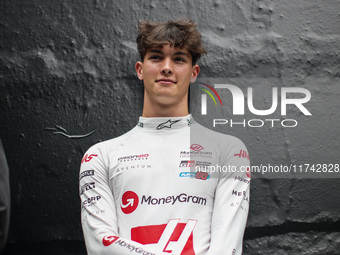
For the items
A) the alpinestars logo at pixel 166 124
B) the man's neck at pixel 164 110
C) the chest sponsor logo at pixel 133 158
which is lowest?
the chest sponsor logo at pixel 133 158

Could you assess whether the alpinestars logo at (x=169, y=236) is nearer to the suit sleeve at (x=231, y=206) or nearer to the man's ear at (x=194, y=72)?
the suit sleeve at (x=231, y=206)

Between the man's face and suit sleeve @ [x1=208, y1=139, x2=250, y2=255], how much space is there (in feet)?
0.93

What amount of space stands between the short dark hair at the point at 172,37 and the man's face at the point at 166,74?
0.06 ft

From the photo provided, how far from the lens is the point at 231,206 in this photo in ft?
4.89

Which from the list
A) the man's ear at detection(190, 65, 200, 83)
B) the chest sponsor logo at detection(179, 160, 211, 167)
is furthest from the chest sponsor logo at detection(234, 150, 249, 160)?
the man's ear at detection(190, 65, 200, 83)

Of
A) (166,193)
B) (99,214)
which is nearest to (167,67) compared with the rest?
(166,193)

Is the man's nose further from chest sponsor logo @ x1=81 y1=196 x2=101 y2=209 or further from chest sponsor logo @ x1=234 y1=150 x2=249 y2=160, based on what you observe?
chest sponsor logo @ x1=81 y1=196 x2=101 y2=209

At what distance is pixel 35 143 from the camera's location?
6.40 feet

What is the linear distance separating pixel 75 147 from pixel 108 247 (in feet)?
2.03

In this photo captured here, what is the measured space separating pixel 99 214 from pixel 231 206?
1.39 ft

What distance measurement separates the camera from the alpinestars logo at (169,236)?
148cm

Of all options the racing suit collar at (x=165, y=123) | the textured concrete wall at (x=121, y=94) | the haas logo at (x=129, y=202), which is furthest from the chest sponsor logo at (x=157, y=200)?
the textured concrete wall at (x=121, y=94)

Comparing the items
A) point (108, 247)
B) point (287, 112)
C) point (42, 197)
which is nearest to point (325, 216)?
point (287, 112)

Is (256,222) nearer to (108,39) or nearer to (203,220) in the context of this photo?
(203,220)
